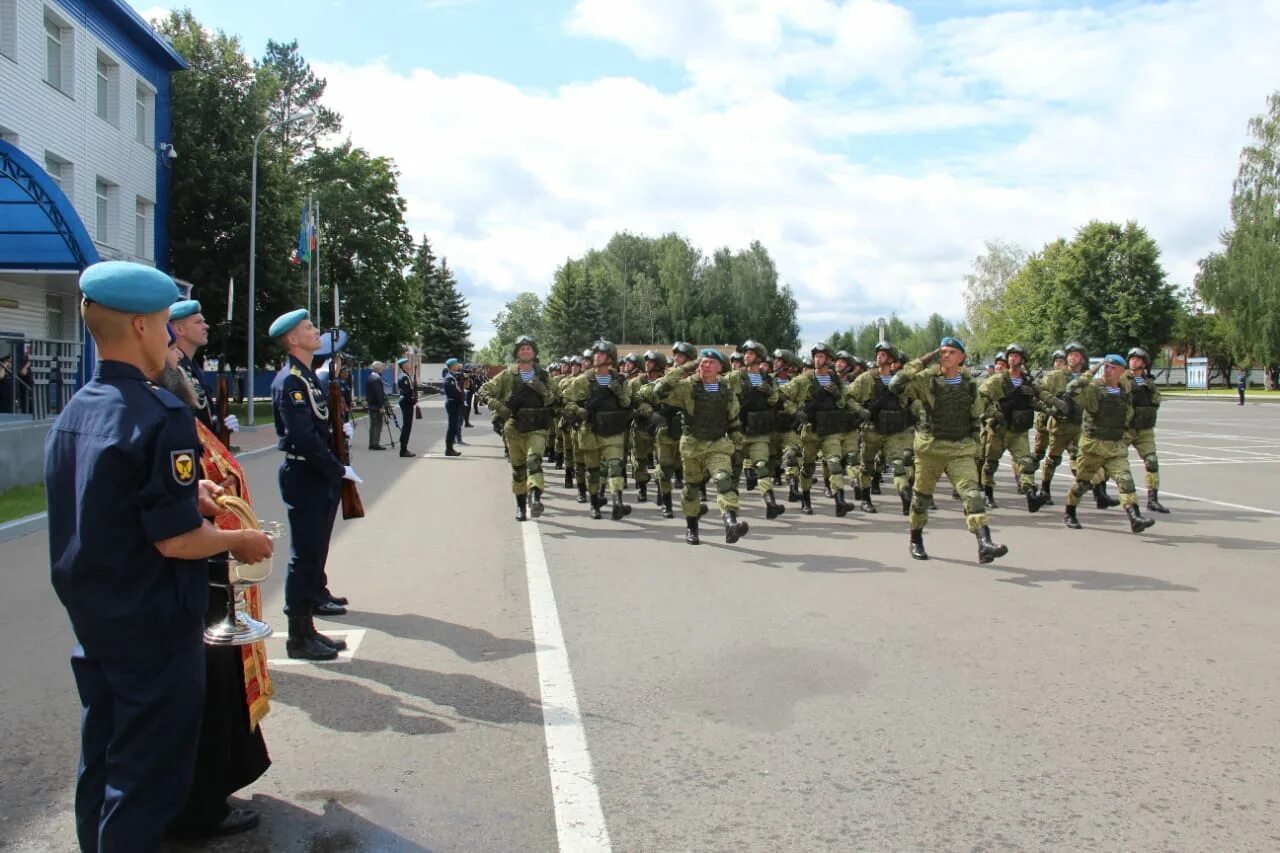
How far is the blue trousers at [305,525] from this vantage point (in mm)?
5684

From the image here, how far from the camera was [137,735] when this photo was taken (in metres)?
2.72

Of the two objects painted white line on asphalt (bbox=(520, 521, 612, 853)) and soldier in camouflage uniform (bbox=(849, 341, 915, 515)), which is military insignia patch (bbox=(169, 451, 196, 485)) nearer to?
painted white line on asphalt (bbox=(520, 521, 612, 853))

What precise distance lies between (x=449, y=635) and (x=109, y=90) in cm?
2557

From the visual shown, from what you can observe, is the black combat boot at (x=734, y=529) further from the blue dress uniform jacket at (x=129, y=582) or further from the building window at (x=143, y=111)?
the building window at (x=143, y=111)

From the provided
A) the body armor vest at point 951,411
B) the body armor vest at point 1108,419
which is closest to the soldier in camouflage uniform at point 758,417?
the body armor vest at point 951,411

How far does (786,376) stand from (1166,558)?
6.06 metres

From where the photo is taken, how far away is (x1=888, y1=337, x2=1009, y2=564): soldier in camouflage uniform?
8.63 metres

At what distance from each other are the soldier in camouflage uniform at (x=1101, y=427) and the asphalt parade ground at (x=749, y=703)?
1.44 meters

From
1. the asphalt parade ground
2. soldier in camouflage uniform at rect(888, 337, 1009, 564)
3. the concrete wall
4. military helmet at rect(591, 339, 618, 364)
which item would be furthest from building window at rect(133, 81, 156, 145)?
soldier in camouflage uniform at rect(888, 337, 1009, 564)

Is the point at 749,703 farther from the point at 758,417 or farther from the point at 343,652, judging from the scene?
the point at 758,417

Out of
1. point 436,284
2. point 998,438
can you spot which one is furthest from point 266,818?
point 436,284

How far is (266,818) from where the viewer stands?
3600 millimetres

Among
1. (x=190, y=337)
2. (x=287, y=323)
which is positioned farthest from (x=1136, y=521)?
(x=190, y=337)

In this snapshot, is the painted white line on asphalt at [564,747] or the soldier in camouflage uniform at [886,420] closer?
the painted white line on asphalt at [564,747]
